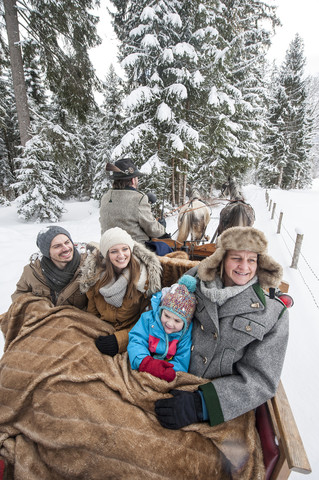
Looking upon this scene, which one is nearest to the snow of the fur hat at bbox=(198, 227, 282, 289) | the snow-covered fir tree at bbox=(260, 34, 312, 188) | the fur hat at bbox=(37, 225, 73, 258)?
the fur hat at bbox=(37, 225, 73, 258)

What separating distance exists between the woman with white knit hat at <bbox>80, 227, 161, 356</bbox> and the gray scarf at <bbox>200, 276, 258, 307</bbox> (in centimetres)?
65

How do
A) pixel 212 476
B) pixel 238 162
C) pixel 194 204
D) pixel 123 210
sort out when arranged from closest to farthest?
pixel 212 476, pixel 123 210, pixel 194 204, pixel 238 162

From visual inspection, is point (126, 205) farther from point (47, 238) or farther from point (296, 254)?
point (296, 254)

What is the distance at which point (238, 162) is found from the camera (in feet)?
41.3

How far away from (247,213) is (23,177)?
1154 centimetres

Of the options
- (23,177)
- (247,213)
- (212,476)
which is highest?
(23,177)

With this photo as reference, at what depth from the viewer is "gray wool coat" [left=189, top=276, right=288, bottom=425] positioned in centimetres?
137

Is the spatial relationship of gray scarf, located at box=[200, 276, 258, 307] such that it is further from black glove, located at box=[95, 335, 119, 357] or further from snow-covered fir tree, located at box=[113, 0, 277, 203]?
snow-covered fir tree, located at box=[113, 0, 277, 203]

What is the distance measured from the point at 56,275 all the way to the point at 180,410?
66.5 inches

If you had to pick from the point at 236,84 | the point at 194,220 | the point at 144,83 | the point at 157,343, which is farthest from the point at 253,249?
the point at 236,84

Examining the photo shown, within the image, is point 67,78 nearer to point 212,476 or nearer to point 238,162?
point 212,476

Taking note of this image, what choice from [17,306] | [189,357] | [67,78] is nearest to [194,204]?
[189,357]

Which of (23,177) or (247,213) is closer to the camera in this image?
(247,213)

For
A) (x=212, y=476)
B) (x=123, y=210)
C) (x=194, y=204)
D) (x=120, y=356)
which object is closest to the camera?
(x=212, y=476)
